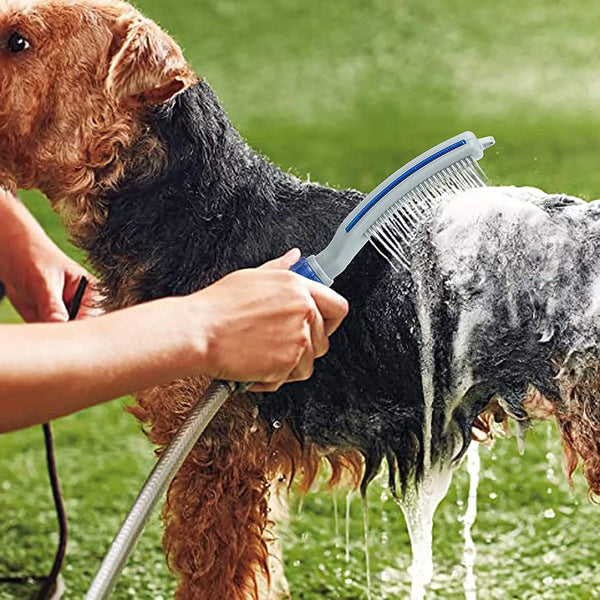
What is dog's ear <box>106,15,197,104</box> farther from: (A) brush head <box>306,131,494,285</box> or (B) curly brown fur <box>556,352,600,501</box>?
(B) curly brown fur <box>556,352,600,501</box>

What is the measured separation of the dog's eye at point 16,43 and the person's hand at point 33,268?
67 centimetres

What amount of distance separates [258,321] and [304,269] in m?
0.23

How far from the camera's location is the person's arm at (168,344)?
4.90ft

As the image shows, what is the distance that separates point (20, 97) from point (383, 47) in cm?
553

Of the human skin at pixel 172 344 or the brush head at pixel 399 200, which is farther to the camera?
the brush head at pixel 399 200

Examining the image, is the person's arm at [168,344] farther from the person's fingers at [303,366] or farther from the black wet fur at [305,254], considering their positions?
the black wet fur at [305,254]

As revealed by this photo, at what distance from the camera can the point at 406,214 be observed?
2062 millimetres

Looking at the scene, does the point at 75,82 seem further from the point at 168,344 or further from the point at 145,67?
the point at 168,344

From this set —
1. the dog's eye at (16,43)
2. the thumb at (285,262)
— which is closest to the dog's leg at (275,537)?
the thumb at (285,262)

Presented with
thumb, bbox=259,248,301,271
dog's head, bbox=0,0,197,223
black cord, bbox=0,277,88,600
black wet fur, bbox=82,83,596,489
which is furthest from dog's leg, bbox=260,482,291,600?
dog's head, bbox=0,0,197,223

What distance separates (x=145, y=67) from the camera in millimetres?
2012

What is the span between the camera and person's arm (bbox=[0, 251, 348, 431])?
4.90 ft

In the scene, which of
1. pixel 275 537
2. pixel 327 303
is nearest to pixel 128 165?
pixel 327 303

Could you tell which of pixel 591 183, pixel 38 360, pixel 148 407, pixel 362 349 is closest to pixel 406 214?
pixel 362 349
